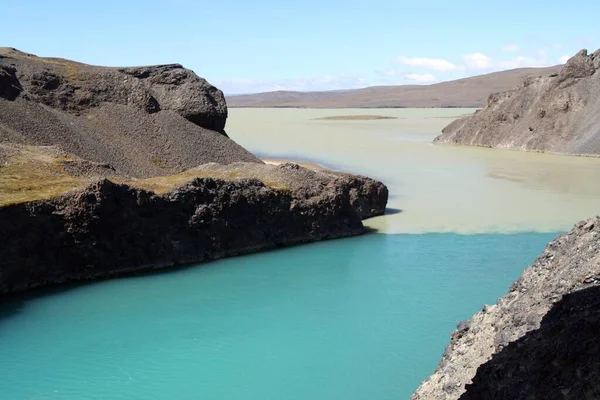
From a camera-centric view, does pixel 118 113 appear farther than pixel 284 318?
Yes

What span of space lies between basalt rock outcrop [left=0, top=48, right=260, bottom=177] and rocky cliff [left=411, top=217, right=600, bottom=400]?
26739 millimetres

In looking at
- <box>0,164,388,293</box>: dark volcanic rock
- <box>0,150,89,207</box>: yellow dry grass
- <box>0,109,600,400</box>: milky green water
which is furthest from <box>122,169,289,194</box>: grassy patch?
<box>0,109,600,400</box>: milky green water

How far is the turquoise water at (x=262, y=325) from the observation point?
12.0m

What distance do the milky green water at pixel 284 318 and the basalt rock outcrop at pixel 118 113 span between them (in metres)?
13.4

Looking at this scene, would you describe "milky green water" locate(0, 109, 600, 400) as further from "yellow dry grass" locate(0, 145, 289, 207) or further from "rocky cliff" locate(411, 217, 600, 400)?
"rocky cliff" locate(411, 217, 600, 400)

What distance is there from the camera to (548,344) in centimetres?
636

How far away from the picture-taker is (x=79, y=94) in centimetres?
3762

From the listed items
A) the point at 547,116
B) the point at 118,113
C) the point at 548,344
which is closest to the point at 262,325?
the point at 548,344

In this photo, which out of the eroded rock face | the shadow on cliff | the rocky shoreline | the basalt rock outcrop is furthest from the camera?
the eroded rock face

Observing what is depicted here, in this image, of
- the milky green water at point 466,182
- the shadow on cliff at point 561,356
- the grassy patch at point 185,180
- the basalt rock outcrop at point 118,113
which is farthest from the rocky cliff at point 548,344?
the basalt rock outcrop at point 118,113

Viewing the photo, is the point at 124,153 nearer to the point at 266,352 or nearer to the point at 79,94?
the point at 79,94

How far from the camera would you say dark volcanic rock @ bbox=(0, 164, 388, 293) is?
1786 cm

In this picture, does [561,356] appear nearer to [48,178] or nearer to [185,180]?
[185,180]

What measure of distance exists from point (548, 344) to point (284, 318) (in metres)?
9.74
